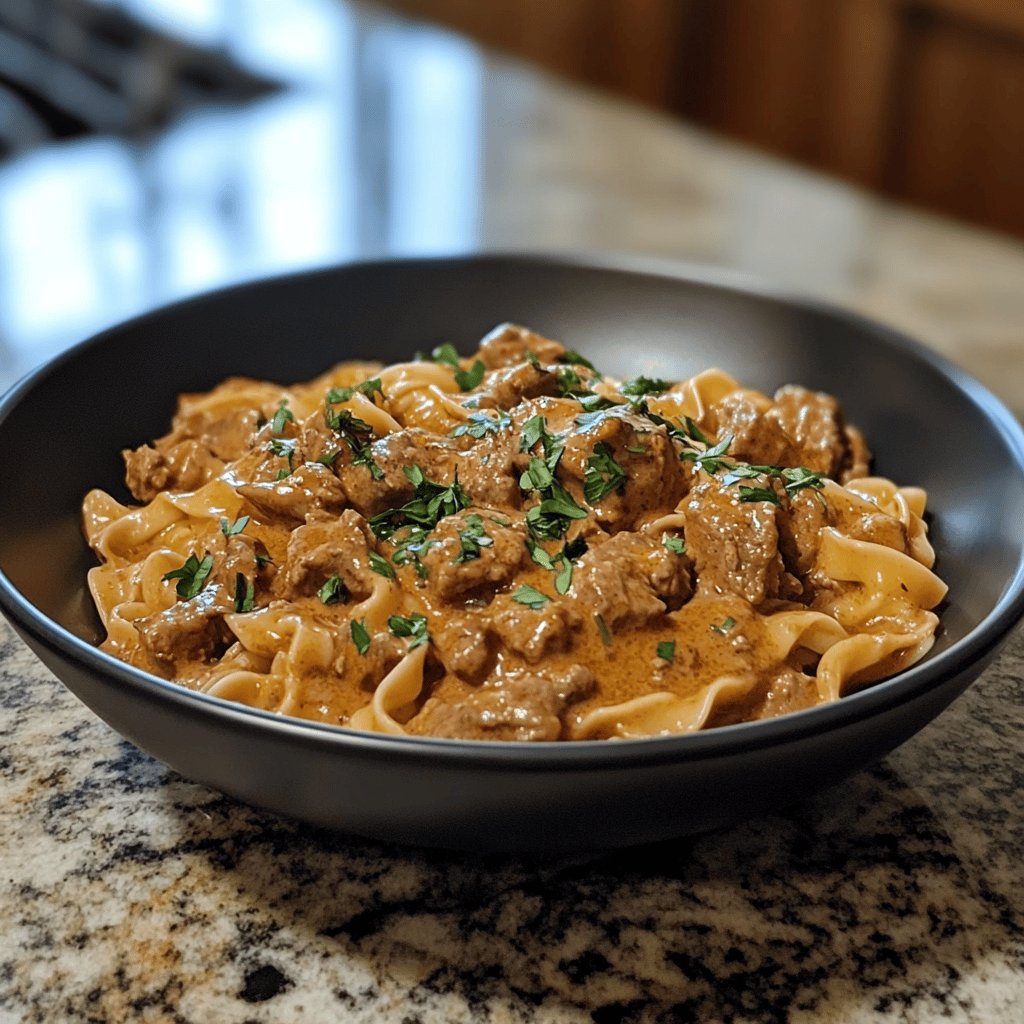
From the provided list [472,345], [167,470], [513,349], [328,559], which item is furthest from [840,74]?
[328,559]

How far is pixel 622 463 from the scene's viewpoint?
8.65 feet

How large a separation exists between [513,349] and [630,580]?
1.09 m

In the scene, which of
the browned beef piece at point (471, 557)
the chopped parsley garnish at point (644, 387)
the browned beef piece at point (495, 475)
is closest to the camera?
the browned beef piece at point (471, 557)

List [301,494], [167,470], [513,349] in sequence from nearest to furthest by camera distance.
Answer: [301,494]
[167,470]
[513,349]

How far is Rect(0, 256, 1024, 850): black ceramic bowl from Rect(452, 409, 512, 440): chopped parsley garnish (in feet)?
2.69

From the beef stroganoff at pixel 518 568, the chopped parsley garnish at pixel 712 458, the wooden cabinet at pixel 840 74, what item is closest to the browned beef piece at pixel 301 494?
the beef stroganoff at pixel 518 568

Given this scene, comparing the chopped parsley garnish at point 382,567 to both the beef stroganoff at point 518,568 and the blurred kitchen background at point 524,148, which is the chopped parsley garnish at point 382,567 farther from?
the blurred kitchen background at point 524,148

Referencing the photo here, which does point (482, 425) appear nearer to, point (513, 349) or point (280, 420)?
point (280, 420)

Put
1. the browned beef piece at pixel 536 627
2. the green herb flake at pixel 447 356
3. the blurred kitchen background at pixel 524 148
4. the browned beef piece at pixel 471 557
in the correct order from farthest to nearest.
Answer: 1. the blurred kitchen background at pixel 524 148
2. the green herb flake at pixel 447 356
3. the browned beef piece at pixel 471 557
4. the browned beef piece at pixel 536 627

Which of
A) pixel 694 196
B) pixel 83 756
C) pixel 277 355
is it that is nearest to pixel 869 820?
pixel 83 756

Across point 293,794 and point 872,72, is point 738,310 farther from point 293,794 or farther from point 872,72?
point 872,72

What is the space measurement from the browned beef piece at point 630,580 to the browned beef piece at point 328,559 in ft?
1.27

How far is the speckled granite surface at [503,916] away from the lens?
6.66 ft

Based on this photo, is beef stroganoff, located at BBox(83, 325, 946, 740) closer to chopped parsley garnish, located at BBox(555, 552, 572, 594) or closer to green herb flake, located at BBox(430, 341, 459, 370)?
chopped parsley garnish, located at BBox(555, 552, 572, 594)
